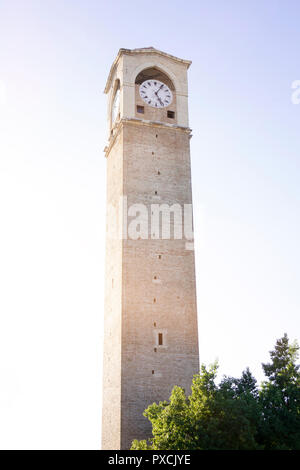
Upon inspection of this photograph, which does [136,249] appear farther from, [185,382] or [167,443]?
[167,443]

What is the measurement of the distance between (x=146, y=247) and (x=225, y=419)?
48.5ft

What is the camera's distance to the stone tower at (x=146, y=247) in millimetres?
36656

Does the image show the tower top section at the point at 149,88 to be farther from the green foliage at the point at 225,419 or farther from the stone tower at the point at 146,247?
the green foliage at the point at 225,419

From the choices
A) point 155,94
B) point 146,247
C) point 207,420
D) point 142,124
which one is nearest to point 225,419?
point 207,420

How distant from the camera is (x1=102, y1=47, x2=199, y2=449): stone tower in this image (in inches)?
1443

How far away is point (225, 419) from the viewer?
28.6 metres

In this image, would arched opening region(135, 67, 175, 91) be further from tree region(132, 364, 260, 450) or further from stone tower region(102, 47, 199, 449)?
tree region(132, 364, 260, 450)

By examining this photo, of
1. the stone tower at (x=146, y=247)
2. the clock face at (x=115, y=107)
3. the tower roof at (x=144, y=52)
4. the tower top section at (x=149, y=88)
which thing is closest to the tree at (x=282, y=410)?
the stone tower at (x=146, y=247)

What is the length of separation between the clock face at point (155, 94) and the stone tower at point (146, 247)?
87 mm

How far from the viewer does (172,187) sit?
42.4m
